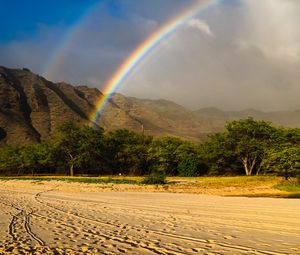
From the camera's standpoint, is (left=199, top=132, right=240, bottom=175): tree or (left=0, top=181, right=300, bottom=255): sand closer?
(left=0, top=181, right=300, bottom=255): sand

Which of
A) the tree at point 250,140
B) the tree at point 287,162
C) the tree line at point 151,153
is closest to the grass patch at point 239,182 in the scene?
the tree at point 287,162

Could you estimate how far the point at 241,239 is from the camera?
11.8 m

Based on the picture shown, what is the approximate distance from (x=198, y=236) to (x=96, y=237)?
3.64 meters

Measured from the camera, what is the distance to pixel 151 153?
89812mm

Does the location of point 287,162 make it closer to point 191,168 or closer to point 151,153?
point 191,168

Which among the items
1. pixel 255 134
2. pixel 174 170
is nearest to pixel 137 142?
pixel 174 170

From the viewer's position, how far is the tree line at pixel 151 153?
3201 inches

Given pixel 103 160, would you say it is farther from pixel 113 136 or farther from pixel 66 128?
pixel 66 128

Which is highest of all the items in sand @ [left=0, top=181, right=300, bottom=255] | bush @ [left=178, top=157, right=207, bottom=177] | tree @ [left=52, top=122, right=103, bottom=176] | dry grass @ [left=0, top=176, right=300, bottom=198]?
tree @ [left=52, top=122, right=103, bottom=176]

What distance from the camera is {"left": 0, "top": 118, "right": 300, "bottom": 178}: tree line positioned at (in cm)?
8131

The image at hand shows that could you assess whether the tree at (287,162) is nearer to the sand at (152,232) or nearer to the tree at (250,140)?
the tree at (250,140)

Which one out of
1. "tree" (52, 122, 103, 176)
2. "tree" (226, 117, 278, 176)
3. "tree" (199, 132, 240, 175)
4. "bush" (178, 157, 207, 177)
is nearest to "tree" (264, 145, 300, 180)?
"tree" (226, 117, 278, 176)

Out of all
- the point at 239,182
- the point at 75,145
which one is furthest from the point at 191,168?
the point at 75,145

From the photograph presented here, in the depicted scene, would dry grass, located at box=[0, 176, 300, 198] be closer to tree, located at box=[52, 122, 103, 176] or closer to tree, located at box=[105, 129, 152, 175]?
tree, located at box=[52, 122, 103, 176]
